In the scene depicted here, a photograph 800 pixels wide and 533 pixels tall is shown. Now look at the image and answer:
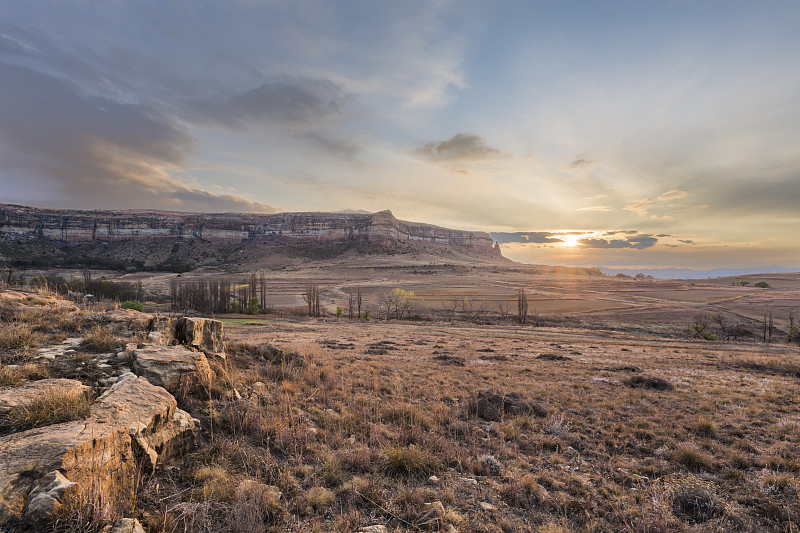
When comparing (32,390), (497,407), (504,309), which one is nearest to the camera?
(32,390)

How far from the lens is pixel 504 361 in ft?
57.0

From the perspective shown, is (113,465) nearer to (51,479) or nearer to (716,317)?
(51,479)

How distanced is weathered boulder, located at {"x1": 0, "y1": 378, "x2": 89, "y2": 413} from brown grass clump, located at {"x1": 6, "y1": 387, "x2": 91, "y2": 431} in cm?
12

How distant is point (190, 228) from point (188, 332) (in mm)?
188635

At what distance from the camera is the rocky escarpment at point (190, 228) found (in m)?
135

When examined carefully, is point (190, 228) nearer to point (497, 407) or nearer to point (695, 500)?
point (497, 407)

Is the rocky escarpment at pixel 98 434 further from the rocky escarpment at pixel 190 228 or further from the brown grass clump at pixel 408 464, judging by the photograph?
the rocky escarpment at pixel 190 228

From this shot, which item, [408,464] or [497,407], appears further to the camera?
[497,407]

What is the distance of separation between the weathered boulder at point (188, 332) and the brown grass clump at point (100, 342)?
74cm

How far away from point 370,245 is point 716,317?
470 ft

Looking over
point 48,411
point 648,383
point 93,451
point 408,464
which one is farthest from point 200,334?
point 648,383

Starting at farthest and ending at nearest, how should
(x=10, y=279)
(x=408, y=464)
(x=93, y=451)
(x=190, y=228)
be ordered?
1. (x=190, y=228)
2. (x=10, y=279)
3. (x=408, y=464)
4. (x=93, y=451)

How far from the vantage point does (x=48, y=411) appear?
4.08 meters

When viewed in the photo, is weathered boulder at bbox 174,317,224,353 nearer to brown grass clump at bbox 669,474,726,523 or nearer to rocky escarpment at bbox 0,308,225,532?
rocky escarpment at bbox 0,308,225,532
